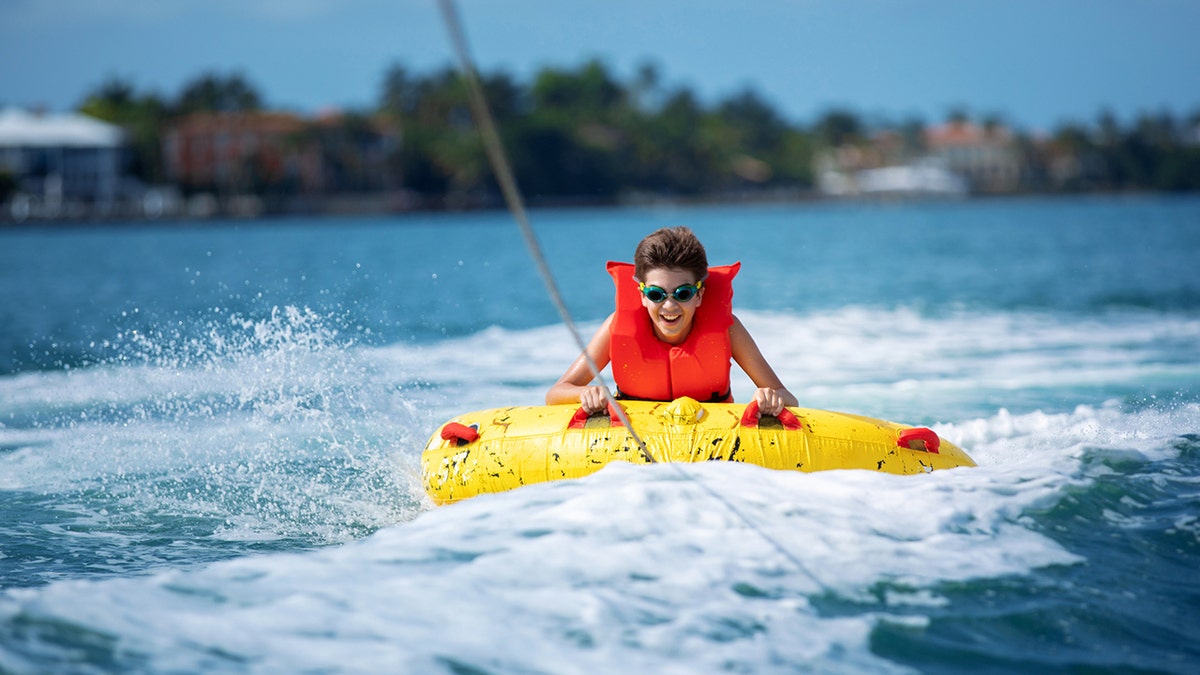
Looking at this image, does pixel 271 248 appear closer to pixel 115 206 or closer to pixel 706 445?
pixel 115 206

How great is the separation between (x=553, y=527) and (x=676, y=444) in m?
0.76

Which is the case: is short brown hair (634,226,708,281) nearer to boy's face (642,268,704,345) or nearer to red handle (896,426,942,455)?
boy's face (642,268,704,345)

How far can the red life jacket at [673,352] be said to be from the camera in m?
5.59

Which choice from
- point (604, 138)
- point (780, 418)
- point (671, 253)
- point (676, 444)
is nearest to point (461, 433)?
point (676, 444)

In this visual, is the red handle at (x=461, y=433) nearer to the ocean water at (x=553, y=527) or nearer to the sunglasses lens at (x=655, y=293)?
the ocean water at (x=553, y=527)

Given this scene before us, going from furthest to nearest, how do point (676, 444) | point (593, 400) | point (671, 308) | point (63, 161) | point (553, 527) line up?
point (63, 161) → point (671, 308) → point (593, 400) → point (676, 444) → point (553, 527)

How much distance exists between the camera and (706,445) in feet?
16.9

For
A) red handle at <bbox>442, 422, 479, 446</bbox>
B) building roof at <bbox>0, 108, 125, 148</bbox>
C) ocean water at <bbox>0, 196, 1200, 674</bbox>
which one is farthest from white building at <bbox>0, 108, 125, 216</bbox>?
red handle at <bbox>442, 422, 479, 446</bbox>

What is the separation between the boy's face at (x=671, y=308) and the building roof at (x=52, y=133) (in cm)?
8180

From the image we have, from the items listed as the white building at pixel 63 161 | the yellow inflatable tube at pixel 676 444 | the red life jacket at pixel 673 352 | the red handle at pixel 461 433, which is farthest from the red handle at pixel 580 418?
the white building at pixel 63 161

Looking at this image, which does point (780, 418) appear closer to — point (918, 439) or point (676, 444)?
point (676, 444)

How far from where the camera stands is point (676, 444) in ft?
16.9

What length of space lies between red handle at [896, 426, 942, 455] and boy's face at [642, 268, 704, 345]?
3.41ft

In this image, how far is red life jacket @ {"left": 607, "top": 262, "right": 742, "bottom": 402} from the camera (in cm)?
559
